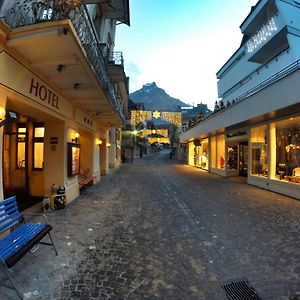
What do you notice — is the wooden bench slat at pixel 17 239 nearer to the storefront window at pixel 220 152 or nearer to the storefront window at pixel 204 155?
the storefront window at pixel 220 152

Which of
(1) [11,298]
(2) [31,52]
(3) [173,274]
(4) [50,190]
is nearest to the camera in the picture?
(1) [11,298]

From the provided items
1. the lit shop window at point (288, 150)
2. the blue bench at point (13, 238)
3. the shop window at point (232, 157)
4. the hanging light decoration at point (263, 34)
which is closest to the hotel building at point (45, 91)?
the blue bench at point (13, 238)

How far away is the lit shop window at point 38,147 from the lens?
980 cm

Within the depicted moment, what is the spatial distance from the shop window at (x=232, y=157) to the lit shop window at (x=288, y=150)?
6499 mm

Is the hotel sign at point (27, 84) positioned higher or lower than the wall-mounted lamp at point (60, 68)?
lower

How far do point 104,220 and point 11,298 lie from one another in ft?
12.4

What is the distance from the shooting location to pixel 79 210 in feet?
26.4

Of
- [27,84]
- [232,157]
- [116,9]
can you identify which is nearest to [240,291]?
[27,84]

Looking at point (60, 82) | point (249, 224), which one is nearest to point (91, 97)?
point (60, 82)

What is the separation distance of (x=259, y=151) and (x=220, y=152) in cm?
661

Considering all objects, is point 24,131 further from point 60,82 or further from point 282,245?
point 282,245

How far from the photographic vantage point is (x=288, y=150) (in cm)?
1162

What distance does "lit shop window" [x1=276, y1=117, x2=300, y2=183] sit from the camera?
1089cm

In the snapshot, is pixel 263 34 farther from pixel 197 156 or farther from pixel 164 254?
pixel 164 254
